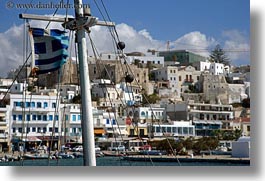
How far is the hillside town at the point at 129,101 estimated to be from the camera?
728 cm

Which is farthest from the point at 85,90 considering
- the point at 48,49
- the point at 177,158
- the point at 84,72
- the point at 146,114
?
the point at 146,114

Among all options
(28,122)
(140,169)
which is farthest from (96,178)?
(28,122)

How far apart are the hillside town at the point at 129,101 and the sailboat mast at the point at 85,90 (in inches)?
41.1

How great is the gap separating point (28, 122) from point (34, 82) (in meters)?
2.91

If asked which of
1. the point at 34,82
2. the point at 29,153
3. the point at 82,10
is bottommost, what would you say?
the point at 29,153

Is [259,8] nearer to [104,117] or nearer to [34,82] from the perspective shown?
[34,82]

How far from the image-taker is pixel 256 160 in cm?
580

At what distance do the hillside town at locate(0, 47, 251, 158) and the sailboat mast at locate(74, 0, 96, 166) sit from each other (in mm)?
1044

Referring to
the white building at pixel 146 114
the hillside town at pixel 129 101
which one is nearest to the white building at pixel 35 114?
the hillside town at pixel 129 101

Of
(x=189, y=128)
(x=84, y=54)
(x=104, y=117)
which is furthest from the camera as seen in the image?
(x=189, y=128)

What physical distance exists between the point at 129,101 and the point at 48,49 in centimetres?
906

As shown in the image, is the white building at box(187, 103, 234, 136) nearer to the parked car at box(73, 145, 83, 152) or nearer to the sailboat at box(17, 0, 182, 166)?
the parked car at box(73, 145, 83, 152)

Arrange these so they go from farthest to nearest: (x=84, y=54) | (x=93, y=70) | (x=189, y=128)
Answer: (x=189, y=128) < (x=93, y=70) < (x=84, y=54)

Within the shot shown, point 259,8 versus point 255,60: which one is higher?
point 259,8
